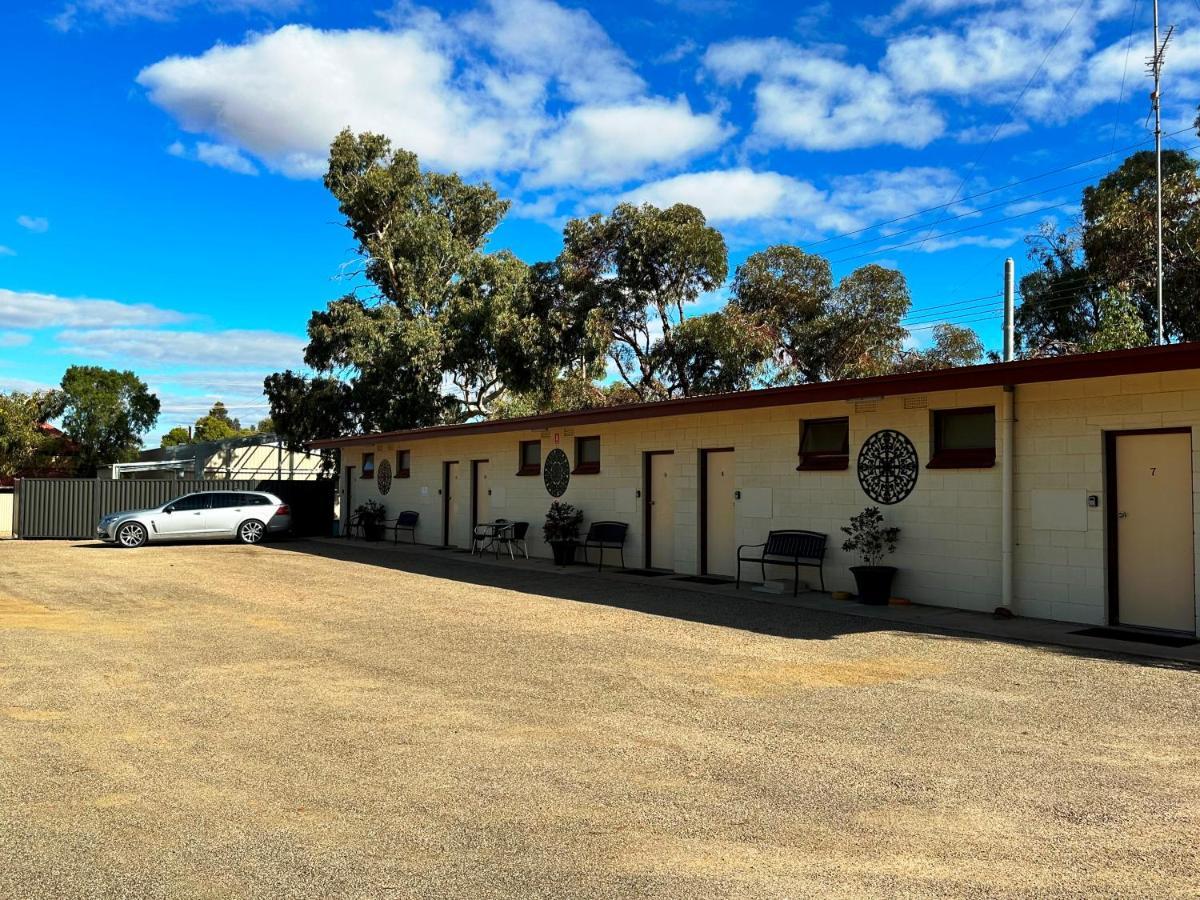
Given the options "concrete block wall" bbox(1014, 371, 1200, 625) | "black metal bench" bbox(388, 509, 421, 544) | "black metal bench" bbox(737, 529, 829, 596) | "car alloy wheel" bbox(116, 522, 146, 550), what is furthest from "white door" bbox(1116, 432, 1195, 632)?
"car alloy wheel" bbox(116, 522, 146, 550)

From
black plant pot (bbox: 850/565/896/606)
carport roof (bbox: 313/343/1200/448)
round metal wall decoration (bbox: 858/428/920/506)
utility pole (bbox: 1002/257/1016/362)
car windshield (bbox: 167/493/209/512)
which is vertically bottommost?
black plant pot (bbox: 850/565/896/606)

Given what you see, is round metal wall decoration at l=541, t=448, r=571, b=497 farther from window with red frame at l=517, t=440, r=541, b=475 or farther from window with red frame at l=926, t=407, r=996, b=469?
window with red frame at l=926, t=407, r=996, b=469

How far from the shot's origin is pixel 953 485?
36.6 feet

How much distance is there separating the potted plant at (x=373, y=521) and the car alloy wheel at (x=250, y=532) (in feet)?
8.19

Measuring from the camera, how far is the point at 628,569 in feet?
52.5

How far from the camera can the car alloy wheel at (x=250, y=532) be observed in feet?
75.8

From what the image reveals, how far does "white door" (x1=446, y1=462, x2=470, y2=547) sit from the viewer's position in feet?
70.0

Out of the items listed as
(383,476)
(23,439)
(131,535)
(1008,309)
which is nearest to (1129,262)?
(1008,309)

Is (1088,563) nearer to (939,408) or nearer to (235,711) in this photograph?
(939,408)

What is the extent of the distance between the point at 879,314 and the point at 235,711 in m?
26.6

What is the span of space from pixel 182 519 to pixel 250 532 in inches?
63.9

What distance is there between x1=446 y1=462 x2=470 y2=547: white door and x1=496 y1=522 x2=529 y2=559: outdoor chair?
249cm

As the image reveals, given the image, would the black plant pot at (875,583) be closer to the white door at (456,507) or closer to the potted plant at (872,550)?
the potted plant at (872,550)

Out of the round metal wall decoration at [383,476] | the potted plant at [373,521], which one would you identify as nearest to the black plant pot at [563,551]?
the potted plant at [373,521]
